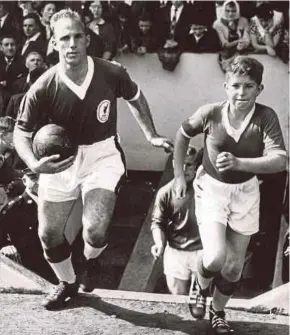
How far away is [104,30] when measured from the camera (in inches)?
465

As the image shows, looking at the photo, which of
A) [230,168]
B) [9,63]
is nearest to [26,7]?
[9,63]

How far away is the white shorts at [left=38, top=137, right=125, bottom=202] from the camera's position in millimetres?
7102

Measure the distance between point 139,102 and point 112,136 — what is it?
403 mm

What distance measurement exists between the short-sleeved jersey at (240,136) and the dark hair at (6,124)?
3.54 m

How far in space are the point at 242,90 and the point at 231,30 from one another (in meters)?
5.43

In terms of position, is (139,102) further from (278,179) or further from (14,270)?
(278,179)

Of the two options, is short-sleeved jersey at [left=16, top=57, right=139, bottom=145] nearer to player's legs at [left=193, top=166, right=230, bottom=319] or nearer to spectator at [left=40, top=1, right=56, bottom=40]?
player's legs at [left=193, top=166, right=230, bottom=319]

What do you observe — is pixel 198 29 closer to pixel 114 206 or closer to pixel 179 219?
pixel 179 219

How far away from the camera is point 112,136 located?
7293mm

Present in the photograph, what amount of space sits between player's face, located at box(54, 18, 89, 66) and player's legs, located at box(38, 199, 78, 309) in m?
1.22

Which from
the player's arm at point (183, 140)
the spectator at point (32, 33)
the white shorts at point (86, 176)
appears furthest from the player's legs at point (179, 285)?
the spectator at point (32, 33)

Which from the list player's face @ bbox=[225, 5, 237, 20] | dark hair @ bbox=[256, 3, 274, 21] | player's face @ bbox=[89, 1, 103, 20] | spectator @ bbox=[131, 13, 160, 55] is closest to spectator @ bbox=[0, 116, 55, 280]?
player's face @ bbox=[89, 1, 103, 20]

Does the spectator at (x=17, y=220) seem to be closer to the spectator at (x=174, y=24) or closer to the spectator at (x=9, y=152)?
the spectator at (x=9, y=152)

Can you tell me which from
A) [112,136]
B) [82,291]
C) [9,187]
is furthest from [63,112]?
[9,187]
